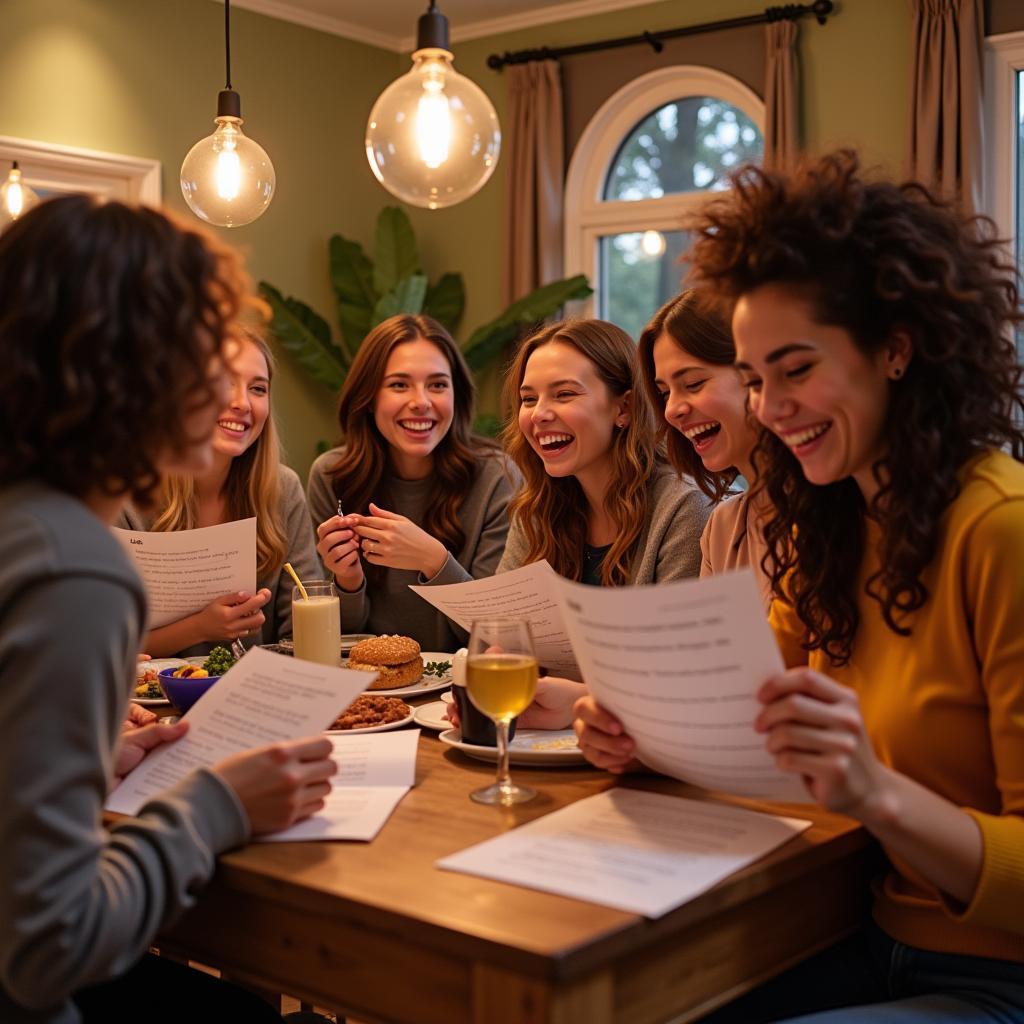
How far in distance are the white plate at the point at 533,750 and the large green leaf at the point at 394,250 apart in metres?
4.64

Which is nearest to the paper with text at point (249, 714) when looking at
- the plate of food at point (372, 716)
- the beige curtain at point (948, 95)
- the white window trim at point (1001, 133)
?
the plate of food at point (372, 716)

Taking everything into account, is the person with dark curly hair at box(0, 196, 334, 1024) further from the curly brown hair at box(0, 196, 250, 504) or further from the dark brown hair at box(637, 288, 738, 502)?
the dark brown hair at box(637, 288, 738, 502)

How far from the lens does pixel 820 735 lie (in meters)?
1.26

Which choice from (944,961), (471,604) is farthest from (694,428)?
(944,961)

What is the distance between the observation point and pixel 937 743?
144cm

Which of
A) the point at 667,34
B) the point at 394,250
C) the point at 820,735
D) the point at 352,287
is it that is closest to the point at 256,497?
the point at 820,735

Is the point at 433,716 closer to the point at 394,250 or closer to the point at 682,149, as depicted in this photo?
the point at 682,149

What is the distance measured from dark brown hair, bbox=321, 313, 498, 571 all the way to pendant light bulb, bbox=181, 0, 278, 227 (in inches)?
29.1

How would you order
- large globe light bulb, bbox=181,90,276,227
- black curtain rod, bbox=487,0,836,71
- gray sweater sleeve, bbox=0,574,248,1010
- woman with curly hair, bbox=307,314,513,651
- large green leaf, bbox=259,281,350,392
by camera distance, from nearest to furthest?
gray sweater sleeve, bbox=0,574,248,1010 → large globe light bulb, bbox=181,90,276,227 → woman with curly hair, bbox=307,314,513,651 → black curtain rod, bbox=487,0,836,71 → large green leaf, bbox=259,281,350,392

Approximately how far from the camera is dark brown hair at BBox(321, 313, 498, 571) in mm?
3463

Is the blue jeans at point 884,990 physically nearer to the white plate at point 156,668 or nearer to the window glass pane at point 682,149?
the white plate at point 156,668

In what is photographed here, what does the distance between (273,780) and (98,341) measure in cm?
50

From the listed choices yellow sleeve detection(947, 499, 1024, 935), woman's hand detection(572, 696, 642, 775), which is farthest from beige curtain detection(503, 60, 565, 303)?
yellow sleeve detection(947, 499, 1024, 935)

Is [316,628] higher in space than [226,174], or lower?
lower
